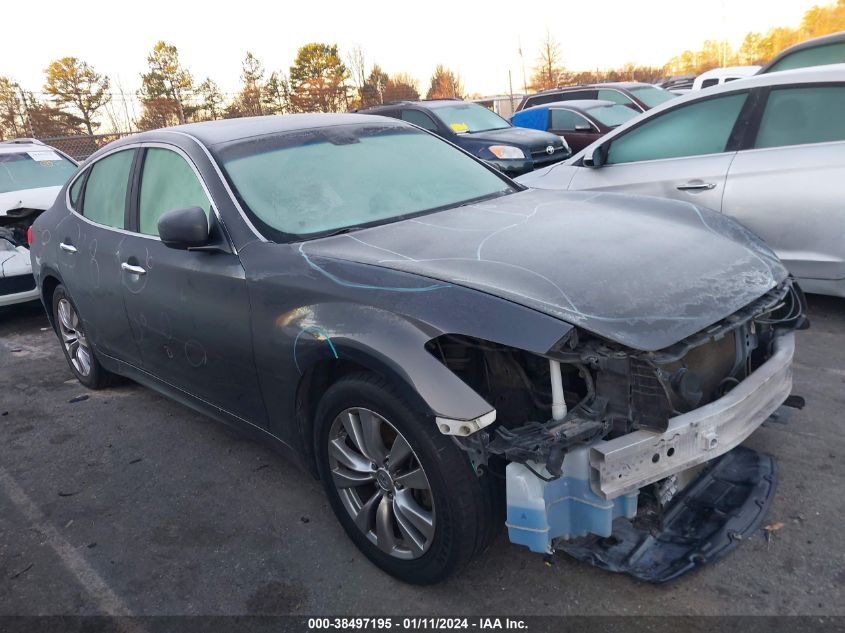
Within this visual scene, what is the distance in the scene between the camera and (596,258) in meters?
2.52

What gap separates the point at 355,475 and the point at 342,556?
0.41 meters

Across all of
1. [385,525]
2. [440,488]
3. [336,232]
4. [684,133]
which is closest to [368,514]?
[385,525]

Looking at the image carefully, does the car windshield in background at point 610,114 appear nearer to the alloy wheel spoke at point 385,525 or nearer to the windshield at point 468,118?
the windshield at point 468,118

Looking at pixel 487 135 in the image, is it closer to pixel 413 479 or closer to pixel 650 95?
pixel 650 95

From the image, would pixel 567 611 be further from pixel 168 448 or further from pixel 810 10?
pixel 810 10

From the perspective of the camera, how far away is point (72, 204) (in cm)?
459

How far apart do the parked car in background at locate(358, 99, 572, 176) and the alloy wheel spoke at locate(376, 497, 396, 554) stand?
7.83 m

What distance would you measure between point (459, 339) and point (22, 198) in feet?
22.2

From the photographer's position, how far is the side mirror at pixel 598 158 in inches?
215

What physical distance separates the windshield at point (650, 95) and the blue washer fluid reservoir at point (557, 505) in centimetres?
1417

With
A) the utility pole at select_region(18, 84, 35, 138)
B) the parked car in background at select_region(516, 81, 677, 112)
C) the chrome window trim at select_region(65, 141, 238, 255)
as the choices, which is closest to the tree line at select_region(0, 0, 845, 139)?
the utility pole at select_region(18, 84, 35, 138)

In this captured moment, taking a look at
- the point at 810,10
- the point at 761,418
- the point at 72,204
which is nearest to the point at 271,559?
the point at 761,418

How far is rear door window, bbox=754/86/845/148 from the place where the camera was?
4527mm

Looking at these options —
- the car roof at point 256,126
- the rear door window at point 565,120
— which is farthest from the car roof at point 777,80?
the rear door window at point 565,120
